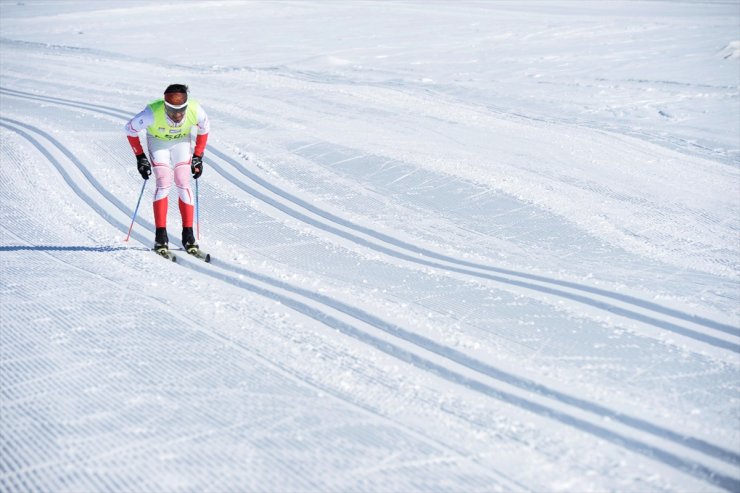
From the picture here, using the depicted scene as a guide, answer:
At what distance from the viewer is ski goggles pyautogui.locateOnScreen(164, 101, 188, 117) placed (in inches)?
238

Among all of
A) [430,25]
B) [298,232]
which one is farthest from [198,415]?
[430,25]

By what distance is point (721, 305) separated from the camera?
530 centimetres

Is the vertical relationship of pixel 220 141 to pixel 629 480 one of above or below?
above

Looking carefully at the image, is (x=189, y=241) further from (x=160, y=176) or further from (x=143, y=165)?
(x=143, y=165)

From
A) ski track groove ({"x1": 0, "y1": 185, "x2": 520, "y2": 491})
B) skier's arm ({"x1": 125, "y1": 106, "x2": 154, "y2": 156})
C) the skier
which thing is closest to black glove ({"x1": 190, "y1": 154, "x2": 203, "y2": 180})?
the skier

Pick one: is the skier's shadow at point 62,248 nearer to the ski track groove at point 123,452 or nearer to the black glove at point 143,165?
the black glove at point 143,165

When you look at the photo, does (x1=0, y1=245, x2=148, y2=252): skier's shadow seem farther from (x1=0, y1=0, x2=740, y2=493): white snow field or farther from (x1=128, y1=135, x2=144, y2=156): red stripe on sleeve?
(x1=128, y1=135, x2=144, y2=156): red stripe on sleeve

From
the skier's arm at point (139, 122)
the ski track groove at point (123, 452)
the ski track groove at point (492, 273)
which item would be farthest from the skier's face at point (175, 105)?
the ski track groove at point (123, 452)

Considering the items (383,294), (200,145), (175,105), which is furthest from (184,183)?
(383,294)

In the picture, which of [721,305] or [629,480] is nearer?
[629,480]

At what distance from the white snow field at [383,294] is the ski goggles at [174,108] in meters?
1.18

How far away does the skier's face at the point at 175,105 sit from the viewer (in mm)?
5977

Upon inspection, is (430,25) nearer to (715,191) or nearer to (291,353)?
(715,191)

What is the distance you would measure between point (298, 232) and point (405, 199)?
146 centimetres
